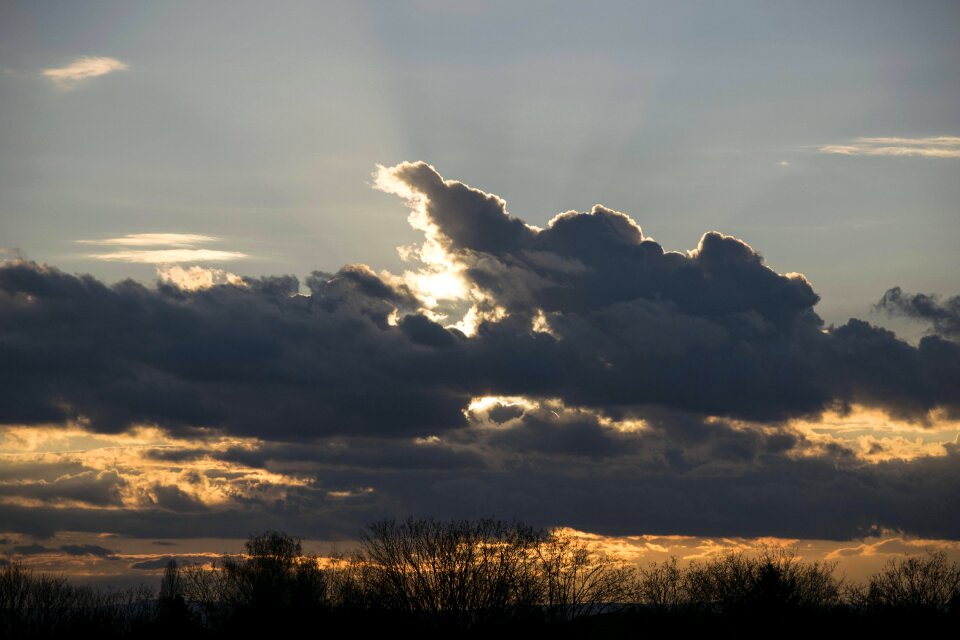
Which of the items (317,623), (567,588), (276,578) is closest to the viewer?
(317,623)

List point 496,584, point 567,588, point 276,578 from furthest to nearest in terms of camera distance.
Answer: point 567,588 → point 276,578 → point 496,584

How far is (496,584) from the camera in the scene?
6801 inches

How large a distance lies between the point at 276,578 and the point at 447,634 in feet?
122

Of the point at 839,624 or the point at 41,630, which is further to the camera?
the point at 839,624

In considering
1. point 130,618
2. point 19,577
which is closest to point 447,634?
point 130,618

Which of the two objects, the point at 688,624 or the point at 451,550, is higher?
the point at 451,550

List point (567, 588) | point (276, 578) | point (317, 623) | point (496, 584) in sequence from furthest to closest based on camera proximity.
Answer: point (567, 588)
point (276, 578)
point (496, 584)
point (317, 623)

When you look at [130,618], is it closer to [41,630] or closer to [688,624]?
[41,630]

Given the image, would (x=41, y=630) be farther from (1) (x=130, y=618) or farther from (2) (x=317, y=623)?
(2) (x=317, y=623)

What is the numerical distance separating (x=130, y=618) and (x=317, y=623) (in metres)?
40.8

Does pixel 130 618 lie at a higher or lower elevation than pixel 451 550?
lower

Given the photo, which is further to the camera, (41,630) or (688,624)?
(688,624)

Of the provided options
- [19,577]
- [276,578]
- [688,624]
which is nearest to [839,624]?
[688,624]

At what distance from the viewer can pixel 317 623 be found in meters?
158
